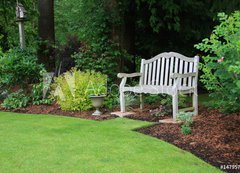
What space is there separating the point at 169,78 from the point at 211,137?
251 centimetres

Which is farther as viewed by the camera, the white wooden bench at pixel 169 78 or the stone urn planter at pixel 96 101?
the stone urn planter at pixel 96 101

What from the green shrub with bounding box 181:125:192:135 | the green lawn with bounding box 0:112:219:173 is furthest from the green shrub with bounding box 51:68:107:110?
the green shrub with bounding box 181:125:192:135

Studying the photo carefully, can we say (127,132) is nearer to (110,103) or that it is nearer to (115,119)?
(115,119)

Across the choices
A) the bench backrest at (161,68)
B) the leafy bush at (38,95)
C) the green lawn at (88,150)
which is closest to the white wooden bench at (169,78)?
the bench backrest at (161,68)

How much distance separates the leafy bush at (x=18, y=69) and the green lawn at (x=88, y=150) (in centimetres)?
249

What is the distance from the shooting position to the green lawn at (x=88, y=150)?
4199mm

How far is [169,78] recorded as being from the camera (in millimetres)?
7535

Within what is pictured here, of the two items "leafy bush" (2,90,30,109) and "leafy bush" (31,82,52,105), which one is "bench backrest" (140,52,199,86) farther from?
"leafy bush" (2,90,30,109)

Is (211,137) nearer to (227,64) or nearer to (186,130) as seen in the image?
(186,130)

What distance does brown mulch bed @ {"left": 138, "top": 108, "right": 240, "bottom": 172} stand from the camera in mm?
4496

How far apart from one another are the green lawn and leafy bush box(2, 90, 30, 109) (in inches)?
84.5

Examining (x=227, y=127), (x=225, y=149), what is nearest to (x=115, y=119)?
(x=227, y=127)

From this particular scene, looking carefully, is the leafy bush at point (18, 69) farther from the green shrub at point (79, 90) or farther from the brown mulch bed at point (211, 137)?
the brown mulch bed at point (211, 137)

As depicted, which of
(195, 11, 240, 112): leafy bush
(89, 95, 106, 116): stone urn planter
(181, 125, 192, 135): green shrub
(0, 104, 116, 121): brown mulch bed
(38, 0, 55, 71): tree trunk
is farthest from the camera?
(38, 0, 55, 71): tree trunk
